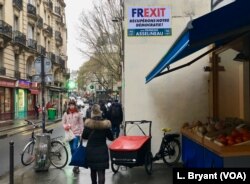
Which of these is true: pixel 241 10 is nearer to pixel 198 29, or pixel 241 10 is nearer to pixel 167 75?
pixel 198 29

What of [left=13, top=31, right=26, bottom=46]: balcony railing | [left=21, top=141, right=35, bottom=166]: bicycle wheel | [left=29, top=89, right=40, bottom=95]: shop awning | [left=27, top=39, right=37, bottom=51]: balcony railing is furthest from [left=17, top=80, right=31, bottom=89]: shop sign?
[left=21, top=141, right=35, bottom=166]: bicycle wheel

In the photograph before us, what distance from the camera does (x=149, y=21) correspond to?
39.5 ft

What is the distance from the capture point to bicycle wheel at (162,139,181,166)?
37.8ft

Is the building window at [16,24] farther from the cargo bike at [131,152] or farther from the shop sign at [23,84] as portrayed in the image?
the cargo bike at [131,152]

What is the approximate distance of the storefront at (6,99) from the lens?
122 feet

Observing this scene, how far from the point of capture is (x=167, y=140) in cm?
1160

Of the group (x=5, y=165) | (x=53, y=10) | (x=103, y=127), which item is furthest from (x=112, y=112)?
(x=53, y=10)

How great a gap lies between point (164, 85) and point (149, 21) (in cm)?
174

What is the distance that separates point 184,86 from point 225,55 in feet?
4.45

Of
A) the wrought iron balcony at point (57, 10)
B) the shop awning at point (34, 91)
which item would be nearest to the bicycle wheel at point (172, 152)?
the shop awning at point (34, 91)

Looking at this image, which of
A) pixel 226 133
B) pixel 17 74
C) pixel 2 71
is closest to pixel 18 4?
pixel 17 74

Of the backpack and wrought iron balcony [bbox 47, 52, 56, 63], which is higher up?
wrought iron balcony [bbox 47, 52, 56, 63]

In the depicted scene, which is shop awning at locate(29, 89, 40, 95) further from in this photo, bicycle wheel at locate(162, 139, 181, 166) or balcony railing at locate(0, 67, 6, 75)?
bicycle wheel at locate(162, 139, 181, 166)

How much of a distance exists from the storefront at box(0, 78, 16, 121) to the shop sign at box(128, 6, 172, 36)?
2601 cm
